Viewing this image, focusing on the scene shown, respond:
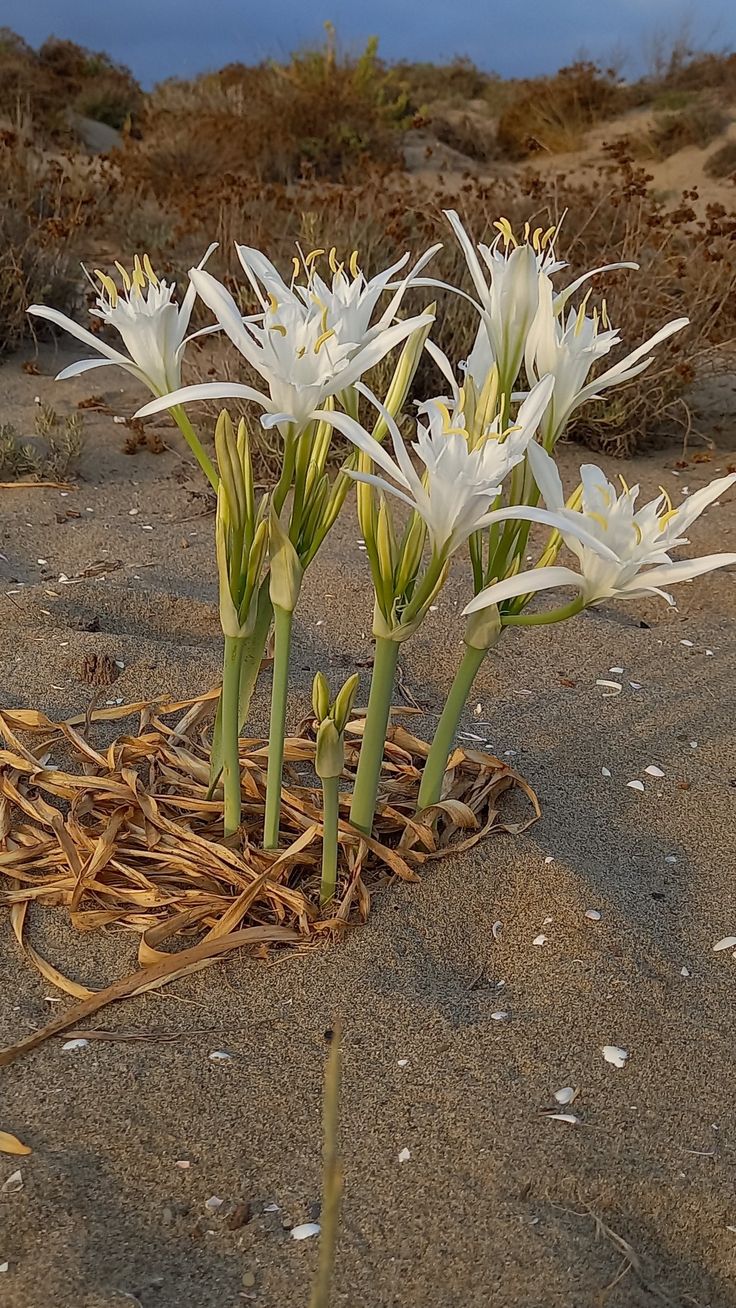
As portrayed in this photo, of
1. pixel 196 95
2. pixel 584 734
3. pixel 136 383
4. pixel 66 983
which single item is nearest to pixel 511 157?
pixel 196 95

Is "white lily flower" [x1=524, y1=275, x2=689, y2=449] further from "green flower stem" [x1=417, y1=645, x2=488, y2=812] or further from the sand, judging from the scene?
the sand

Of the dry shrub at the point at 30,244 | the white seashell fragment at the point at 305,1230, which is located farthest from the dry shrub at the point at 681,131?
the white seashell fragment at the point at 305,1230

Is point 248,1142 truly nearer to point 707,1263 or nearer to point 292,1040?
point 292,1040

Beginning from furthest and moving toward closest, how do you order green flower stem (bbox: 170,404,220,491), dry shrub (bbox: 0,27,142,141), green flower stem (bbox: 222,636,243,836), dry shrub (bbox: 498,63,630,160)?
dry shrub (bbox: 498,63,630,160), dry shrub (bbox: 0,27,142,141), green flower stem (bbox: 222,636,243,836), green flower stem (bbox: 170,404,220,491)

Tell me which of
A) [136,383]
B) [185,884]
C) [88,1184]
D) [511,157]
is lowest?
[88,1184]

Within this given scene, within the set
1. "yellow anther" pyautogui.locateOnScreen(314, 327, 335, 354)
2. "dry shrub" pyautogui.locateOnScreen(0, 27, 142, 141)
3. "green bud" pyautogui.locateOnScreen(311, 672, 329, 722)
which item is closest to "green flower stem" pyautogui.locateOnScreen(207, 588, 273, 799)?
"green bud" pyautogui.locateOnScreen(311, 672, 329, 722)
